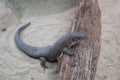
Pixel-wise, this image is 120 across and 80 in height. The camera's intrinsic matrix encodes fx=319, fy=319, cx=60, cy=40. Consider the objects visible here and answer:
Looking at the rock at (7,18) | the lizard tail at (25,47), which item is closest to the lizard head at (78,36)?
the lizard tail at (25,47)

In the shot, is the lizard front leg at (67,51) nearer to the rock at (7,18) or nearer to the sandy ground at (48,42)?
the sandy ground at (48,42)

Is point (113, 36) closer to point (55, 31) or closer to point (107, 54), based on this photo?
point (107, 54)

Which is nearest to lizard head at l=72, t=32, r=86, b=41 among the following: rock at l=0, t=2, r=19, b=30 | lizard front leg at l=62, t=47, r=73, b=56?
lizard front leg at l=62, t=47, r=73, b=56

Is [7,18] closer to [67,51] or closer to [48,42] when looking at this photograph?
[48,42]

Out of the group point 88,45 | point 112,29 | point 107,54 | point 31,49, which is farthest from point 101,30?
point 31,49

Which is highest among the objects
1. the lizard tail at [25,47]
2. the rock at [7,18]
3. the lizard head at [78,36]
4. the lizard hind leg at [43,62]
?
the rock at [7,18]

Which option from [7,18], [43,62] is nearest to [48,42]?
[43,62]
